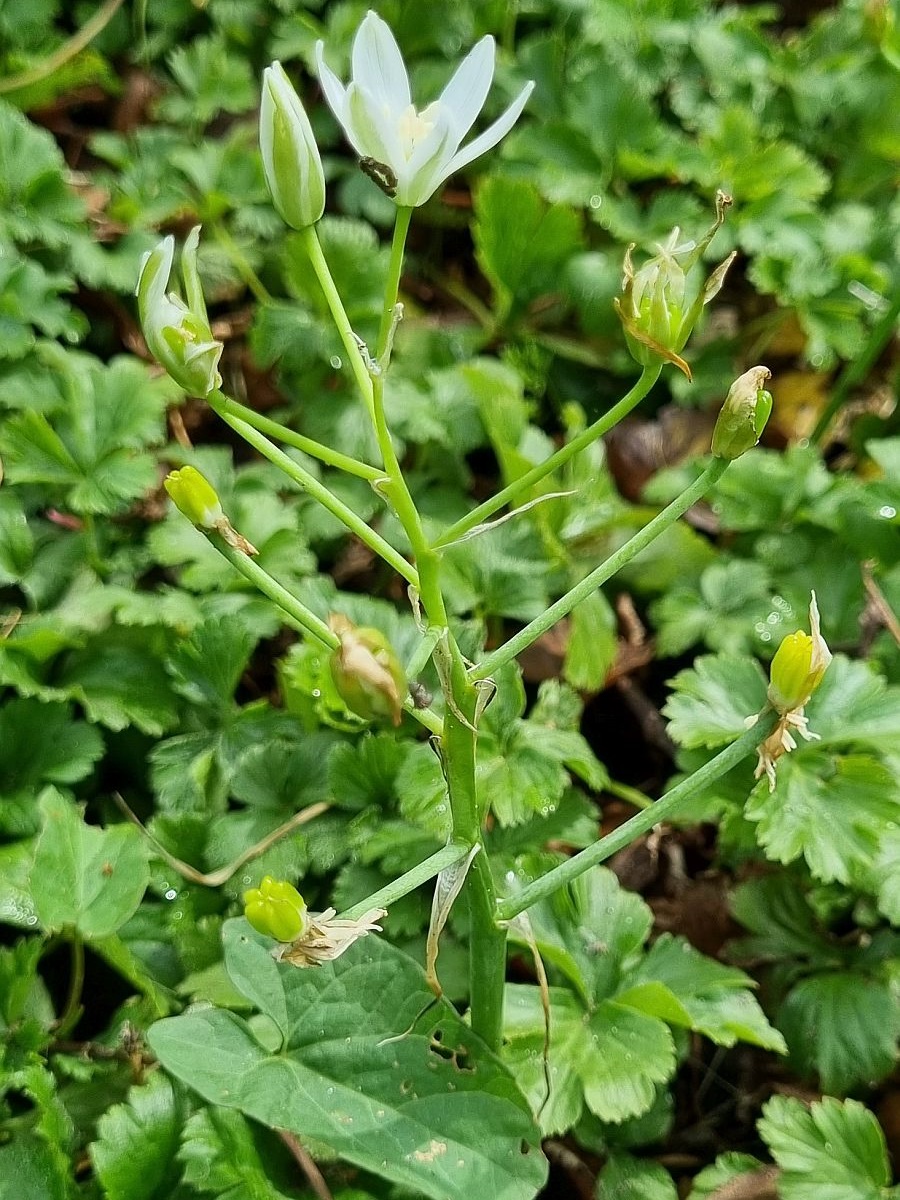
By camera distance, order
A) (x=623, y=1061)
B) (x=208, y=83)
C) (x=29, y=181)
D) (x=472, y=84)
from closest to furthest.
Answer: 1. (x=472, y=84)
2. (x=623, y=1061)
3. (x=29, y=181)
4. (x=208, y=83)

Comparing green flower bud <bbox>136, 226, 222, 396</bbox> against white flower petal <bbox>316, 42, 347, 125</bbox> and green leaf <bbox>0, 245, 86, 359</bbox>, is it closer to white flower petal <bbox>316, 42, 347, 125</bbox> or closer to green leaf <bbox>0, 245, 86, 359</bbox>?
white flower petal <bbox>316, 42, 347, 125</bbox>

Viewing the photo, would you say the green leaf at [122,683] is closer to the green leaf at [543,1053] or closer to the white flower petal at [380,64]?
the green leaf at [543,1053]

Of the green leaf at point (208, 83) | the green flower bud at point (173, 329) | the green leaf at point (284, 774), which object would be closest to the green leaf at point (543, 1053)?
the green leaf at point (284, 774)

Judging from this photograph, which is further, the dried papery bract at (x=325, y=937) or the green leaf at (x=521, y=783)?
the green leaf at (x=521, y=783)

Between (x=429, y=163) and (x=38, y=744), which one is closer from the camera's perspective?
(x=429, y=163)

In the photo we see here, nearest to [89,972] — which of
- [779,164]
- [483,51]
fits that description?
[483,51]

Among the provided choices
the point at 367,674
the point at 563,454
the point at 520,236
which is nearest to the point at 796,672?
the point at 563,454

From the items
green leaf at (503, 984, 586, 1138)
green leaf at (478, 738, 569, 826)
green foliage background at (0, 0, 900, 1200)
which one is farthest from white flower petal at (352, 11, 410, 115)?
green leaf at (503, 984, 586, 1138)

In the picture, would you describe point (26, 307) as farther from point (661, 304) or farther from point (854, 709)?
point (854, 709)
